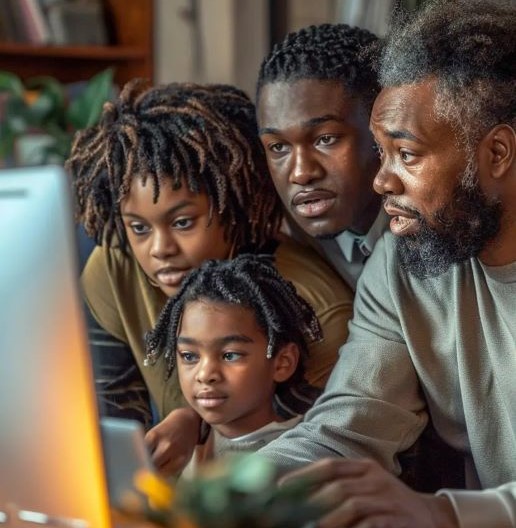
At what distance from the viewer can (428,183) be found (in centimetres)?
112

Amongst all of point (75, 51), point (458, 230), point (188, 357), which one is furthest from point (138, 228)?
point (75, 51)

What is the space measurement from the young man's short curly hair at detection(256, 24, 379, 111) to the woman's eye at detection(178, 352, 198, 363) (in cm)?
34

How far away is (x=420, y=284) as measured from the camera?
123cm

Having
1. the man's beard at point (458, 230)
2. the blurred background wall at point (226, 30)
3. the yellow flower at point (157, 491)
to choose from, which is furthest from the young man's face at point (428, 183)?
the blurred background wall at point (226, 30)

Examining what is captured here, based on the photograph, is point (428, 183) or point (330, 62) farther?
point (330, 62)

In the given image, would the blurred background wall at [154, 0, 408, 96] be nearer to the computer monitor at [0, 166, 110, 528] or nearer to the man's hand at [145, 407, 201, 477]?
the man's hand at [145, 407, 201, 477]

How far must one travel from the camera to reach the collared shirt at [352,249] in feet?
4.33

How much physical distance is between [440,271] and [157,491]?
55 centimetres

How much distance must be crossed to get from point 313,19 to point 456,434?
79.4 inches

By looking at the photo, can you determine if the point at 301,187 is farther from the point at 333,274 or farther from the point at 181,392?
the point at 181,392

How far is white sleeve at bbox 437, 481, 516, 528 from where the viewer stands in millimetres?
949

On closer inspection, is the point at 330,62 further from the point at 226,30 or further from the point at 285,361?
the point at 226,30

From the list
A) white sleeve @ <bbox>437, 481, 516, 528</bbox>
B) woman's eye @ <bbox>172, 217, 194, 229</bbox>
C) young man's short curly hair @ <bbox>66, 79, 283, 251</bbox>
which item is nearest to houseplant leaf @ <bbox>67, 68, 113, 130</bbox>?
young man's short curly hair @ <bbox>66, 79, 283, 251</bbox>

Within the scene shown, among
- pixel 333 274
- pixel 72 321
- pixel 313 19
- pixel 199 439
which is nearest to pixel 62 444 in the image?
pixel 72 321
